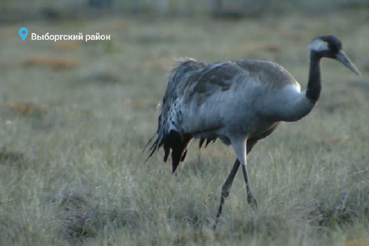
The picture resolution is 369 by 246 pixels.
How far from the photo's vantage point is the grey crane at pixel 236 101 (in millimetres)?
4930

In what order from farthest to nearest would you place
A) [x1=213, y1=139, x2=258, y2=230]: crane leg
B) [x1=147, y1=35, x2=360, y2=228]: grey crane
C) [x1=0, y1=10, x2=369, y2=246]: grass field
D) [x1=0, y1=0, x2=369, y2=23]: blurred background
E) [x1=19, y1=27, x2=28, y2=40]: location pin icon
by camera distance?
[x1=0, y1=0, x2=369, y2=23]: blurred background
[x1=19, y1=27, x2=28, y2=40]: location pin icon
[x1=213, y1=139, x2=258, y2=230]: crane leg
[x1=147, y1=35, x2=360, y2=228]: grey crane
[x1=0, y1=10, x2=369, y2=246]: grass field

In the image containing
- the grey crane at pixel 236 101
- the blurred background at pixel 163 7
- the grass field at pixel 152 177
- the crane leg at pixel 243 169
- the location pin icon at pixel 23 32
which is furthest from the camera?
the blurred background at pixel 163 7

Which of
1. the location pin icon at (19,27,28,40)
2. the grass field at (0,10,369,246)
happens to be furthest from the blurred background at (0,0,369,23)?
the grass field at (0,10,369,246)

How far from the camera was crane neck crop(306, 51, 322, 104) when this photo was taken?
487 cm

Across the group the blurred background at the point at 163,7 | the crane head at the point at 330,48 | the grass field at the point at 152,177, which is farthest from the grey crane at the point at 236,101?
the blurred background at the point at 163,7

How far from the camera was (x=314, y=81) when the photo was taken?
192 inches

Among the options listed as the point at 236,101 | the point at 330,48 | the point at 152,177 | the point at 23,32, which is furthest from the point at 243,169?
the point at 23,32

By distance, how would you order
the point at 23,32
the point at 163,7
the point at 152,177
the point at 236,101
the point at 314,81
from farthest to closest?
1. the point at 163,7
2. the point at 23,32
3. the point at 152,177
4. the point at 236,101
5. the point at 314,81

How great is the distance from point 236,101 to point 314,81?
72 cm

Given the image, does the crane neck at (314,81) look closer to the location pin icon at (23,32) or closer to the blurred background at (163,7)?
the location pin icon at (23,32)

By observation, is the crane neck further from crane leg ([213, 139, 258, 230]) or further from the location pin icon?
the location pin icon

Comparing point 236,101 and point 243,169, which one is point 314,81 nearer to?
point 236,101

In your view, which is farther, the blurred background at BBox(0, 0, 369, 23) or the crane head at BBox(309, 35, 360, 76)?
the blurred background at BBox(0, 0, 369, 23)

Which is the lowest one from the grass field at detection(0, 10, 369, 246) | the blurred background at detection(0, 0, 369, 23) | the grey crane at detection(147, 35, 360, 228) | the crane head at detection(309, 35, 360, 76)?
the grass field at detection(0, 10, 369, 246)
